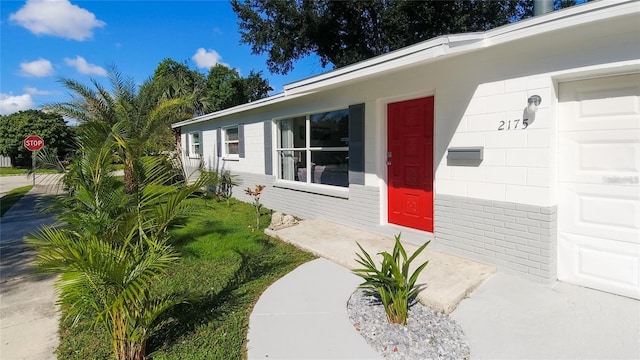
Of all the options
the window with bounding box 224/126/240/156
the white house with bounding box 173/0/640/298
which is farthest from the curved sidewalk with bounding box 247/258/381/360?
the window with bounding box 224/126/240/156

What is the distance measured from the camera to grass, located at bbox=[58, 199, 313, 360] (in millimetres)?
2914

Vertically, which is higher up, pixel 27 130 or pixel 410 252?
pixel 27 130

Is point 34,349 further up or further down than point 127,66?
further down

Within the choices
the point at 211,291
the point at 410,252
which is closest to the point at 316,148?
the point at 410,252

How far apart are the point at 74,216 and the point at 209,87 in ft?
81.4

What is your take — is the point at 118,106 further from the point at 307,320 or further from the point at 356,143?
the point at 307,320

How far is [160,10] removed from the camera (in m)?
8.67

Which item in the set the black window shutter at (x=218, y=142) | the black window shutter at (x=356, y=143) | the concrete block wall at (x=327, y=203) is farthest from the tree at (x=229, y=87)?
the black window shutter at (x=356, y=143)

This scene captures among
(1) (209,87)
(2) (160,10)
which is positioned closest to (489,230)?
(2) (160,10)

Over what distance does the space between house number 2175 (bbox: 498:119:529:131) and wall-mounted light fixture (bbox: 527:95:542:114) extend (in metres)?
0.12

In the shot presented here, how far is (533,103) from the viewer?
11.8ft

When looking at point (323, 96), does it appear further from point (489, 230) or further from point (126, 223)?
point (126, 223)

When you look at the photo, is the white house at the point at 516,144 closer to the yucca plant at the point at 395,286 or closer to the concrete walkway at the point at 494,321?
the concrete walkway at the point at 494,321

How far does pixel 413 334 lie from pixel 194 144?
1340 centimetres
